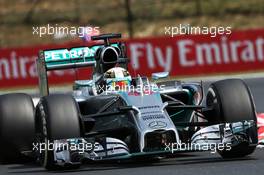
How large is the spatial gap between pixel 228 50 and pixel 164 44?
1.80 metres

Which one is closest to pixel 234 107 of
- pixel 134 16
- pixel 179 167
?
pixel 179 167

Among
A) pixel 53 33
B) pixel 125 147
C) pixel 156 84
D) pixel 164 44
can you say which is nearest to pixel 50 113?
pixel 125 147

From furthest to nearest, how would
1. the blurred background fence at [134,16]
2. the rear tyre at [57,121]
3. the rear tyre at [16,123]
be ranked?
1. the blurred background fence at [134,16]
2. the rear tyre at [16,123]
3. the rear tyre at [57,121]

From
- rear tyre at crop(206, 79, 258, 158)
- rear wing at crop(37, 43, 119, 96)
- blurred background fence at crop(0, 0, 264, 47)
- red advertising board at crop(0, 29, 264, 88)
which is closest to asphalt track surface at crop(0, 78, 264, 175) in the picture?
rear tyre at crop(206, 79, 258, 158)

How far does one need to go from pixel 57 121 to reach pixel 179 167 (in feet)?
4.43

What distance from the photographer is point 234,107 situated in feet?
30.6

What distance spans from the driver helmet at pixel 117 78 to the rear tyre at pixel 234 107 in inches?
54.2

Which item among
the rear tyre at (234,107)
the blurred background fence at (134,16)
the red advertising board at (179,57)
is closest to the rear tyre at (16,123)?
the rear tyre at (234,107)

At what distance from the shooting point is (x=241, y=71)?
24547mm

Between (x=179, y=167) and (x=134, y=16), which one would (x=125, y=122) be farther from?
(x=134, y=16)

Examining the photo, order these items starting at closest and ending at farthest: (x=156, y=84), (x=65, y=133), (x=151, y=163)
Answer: (x=65, y=133), (x=151, y=163), (x=156, y=84)

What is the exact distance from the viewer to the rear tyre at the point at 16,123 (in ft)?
33.0

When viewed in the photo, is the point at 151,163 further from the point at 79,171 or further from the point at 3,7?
the point at 3,7

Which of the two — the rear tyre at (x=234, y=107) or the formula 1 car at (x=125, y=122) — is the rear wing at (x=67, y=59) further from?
the rear tyre at (x=234, y=107)
